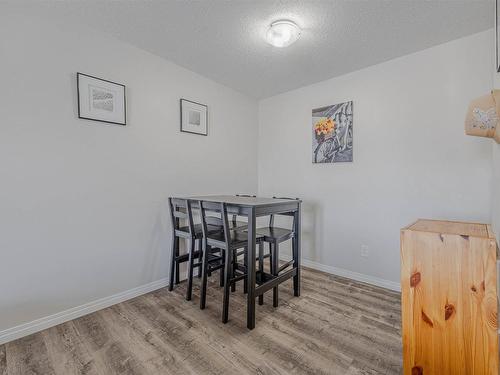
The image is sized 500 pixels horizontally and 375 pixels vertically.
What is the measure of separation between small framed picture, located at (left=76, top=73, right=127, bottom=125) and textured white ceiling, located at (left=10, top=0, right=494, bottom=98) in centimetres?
42

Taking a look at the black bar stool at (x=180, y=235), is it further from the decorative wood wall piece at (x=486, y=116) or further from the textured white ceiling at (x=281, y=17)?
the decorative wood wall piece at (x=486, y=116)

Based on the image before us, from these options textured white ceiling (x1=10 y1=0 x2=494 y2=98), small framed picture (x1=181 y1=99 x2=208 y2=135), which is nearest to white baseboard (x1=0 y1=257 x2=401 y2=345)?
small framed picture (x1=181 y1=99 x2=208 y2=135)

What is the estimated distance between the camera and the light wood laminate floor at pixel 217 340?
1466mm

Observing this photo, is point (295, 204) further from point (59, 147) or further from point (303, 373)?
point (59, 147)

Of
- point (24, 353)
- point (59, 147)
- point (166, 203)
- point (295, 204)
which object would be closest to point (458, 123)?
point (295, 204)

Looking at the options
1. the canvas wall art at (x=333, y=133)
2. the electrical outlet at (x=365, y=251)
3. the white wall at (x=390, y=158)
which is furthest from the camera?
the canvas wall art at (x=333, y=133)

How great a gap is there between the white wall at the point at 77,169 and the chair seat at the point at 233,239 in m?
0.68

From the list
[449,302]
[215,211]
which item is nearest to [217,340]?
[215,211]

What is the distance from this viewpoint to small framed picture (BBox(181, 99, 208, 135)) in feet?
8.88

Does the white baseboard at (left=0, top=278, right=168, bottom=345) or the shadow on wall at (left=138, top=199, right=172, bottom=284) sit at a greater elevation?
the shadow on wall at (left=138, top=199, right=172, bottom=284)

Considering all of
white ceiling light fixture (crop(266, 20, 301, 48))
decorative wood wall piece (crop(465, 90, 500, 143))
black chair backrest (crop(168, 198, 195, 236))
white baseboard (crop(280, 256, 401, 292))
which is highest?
white ceiling light fixture (crop(266, 20, 301, 48))

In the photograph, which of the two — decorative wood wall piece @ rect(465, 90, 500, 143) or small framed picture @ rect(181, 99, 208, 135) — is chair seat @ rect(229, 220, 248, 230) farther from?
decorative wood wall piece @ rect(465, 90, 500, 143)

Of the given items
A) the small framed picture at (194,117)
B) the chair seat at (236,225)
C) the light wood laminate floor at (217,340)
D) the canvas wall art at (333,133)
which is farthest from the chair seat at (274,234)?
the small framed picture at (194,117)

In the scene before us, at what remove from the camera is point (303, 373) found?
1.42 metres
